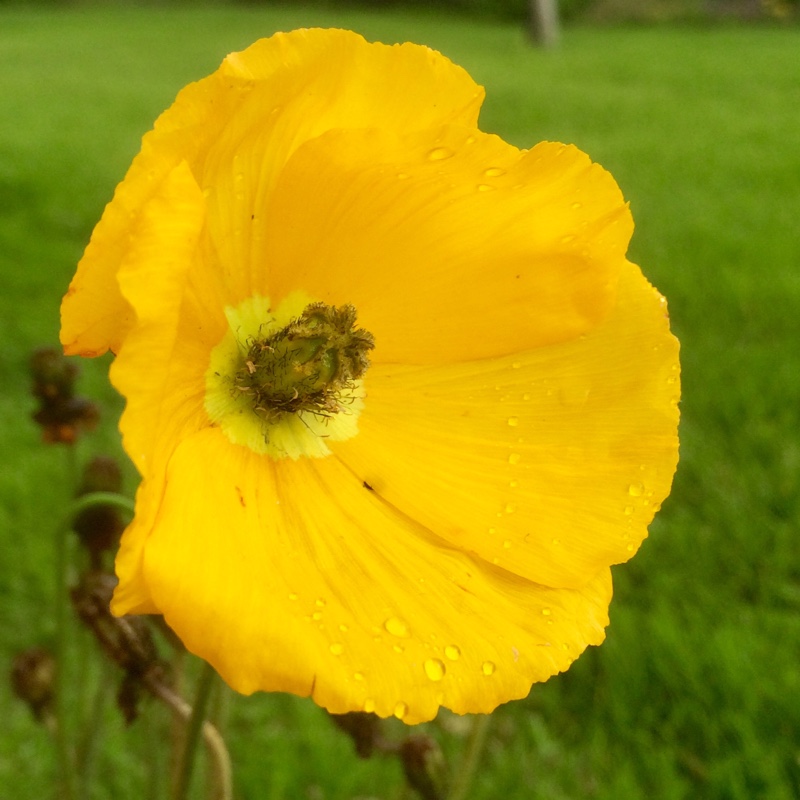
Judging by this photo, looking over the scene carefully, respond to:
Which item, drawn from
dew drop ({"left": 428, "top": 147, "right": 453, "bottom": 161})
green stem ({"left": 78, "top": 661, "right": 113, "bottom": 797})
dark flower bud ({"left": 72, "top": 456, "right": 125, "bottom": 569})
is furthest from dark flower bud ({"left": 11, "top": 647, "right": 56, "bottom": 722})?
dew drop ({"left": 428, "top": 147, "right": 453, "bottom": 161})

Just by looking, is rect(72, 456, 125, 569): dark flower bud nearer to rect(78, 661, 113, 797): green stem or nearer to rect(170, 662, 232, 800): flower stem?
rect(78, 661, 113, 797): green stem

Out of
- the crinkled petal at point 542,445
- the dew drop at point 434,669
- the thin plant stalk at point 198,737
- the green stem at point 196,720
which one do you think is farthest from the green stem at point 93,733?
the dew drop at point 434,669

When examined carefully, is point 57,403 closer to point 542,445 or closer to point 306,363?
point 306,363

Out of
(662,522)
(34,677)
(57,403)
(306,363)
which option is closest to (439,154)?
(306,363)

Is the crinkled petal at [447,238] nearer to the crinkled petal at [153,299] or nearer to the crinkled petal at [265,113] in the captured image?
the crinkled petal at [265,113]

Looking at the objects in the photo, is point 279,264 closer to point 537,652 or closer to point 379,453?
point 379,453

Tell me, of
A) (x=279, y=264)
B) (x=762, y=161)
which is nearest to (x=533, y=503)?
(x=279, y=264)

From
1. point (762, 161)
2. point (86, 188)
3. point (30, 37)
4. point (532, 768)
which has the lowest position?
point (30, 37)
